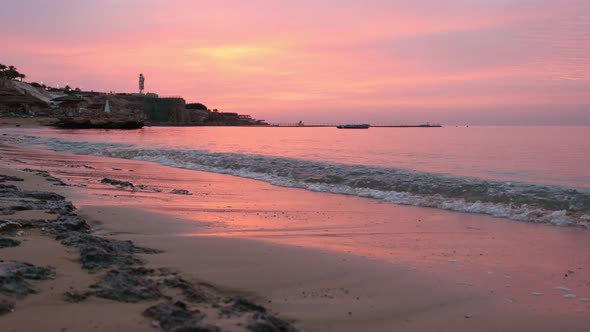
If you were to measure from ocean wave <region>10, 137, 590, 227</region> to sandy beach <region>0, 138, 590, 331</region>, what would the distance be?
2.65 feet

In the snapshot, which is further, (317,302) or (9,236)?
(9,236)

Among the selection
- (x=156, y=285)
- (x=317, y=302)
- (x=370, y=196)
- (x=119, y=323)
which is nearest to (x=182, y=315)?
(x=119, y=323)

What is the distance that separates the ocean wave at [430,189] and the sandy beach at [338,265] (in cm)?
81

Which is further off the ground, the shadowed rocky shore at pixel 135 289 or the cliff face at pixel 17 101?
the cliff face at pixel 17 101

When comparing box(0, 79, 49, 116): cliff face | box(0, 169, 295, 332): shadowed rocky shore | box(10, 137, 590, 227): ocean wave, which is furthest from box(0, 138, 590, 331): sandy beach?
box(0, 79, 49, 116): cliff face

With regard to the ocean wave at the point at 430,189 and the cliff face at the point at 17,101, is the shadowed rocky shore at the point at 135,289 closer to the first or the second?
the ocean wave at the point at 430,189

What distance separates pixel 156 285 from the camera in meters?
3.41

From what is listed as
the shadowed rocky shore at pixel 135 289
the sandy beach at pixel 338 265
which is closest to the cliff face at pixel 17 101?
the sandy beach at pixel 338 265

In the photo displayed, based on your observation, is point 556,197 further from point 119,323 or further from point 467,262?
point 119,323

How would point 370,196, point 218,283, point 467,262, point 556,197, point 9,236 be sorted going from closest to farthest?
point 218,283 < point 9,236 < point 467,262 < point 556,197 < point 370,196

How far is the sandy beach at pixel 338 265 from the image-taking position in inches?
122

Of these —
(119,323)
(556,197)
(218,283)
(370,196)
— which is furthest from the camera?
(370,196)

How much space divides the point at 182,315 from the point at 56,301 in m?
0.84

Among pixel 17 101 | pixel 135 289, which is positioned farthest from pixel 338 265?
pixel 17 101
